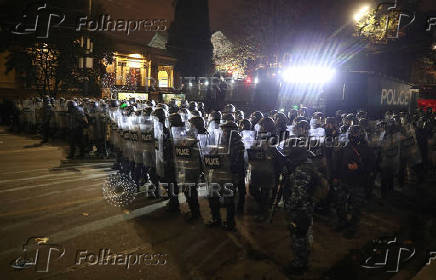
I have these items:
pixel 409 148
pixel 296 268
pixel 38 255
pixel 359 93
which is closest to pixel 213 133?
pixel 296 268

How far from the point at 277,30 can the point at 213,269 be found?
2161cm

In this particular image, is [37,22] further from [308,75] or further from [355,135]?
[355,135]

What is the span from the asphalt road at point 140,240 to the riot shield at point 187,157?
0.99 m

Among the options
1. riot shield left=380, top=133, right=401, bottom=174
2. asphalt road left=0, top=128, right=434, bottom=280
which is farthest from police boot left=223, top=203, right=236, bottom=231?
riot shield left=380, top=133, right=401, bottom=174

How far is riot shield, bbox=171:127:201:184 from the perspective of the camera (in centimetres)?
619

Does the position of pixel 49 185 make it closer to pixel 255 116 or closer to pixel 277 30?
pixel 255 116

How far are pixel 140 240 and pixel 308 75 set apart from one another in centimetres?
1517

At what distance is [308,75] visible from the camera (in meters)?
18.4

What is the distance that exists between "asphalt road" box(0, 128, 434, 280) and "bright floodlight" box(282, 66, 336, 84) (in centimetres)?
1124

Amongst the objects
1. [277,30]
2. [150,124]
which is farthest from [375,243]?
[277,30]

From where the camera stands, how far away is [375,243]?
5930 mm

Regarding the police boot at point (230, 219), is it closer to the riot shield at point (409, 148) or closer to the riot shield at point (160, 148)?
the riot shield at point (160, 148)

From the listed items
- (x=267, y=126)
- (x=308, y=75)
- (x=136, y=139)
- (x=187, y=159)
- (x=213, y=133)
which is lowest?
(x=187, y=159)

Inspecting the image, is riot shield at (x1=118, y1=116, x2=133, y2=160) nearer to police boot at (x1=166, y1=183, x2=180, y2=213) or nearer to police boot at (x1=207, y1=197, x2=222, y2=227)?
police boot at (x1=166, y1=183, x2=180, y2=213)
